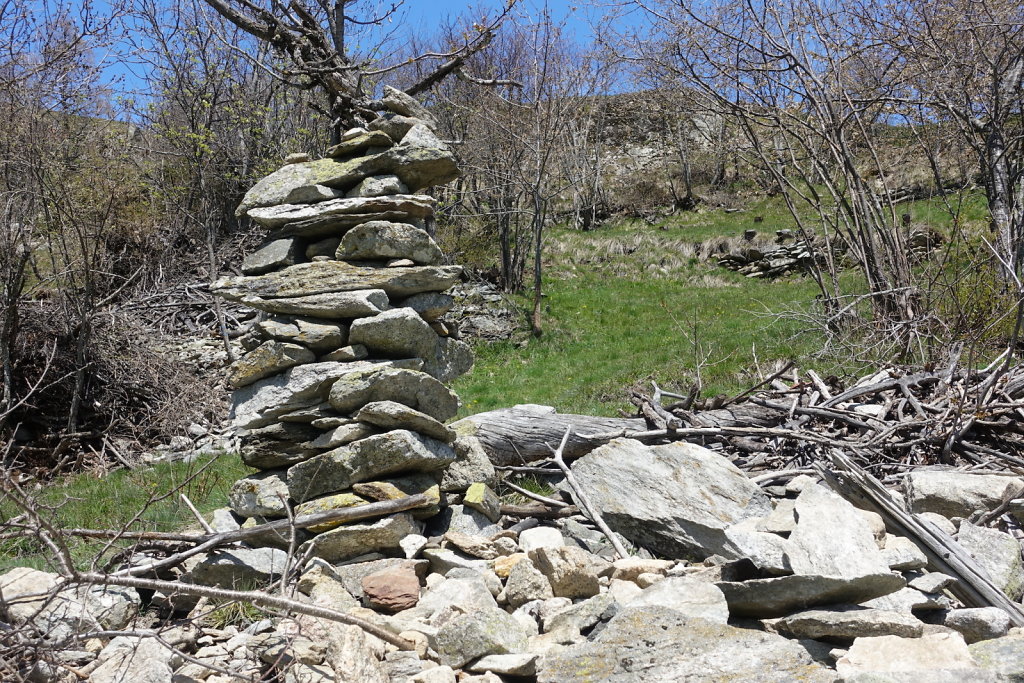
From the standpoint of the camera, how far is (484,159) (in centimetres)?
1864

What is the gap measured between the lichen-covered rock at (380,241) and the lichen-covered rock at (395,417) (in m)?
1.03

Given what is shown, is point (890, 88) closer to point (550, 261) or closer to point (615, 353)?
point (615, 353)

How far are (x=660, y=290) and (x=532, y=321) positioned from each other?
4195 millimetres

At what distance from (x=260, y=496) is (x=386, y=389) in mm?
993

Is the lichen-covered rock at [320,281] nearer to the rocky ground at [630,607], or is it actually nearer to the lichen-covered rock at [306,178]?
the lichen-covered rock at [306,178]

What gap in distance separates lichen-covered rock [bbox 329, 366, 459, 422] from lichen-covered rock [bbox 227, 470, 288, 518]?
23.1 inches

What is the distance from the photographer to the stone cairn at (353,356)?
184 inches

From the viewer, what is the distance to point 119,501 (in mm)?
6820

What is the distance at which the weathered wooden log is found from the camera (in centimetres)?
596

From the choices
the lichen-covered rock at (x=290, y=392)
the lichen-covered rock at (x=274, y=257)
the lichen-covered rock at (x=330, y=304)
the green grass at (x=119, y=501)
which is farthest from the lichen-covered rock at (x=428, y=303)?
the green grass at (x=119, y=501)

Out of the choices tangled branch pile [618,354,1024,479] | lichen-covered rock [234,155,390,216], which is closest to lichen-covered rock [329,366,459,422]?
lichen-covered rock [234,155,390,216]

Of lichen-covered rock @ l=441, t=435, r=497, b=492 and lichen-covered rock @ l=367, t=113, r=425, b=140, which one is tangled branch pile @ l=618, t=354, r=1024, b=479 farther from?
lichen-covered rock @ l=367, t=113, r=425, b=140

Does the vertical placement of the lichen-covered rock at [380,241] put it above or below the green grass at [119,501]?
above

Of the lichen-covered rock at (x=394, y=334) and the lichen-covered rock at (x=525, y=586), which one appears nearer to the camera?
the lichen-covered rock at (x=525, y=586)
